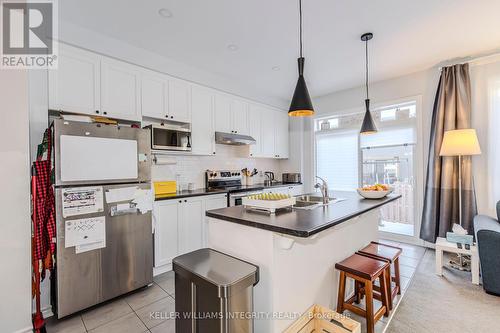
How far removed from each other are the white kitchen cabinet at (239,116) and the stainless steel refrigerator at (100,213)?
181 centimetres

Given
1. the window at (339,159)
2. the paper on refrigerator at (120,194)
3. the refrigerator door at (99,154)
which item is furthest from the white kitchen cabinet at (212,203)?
the window at (339,159)

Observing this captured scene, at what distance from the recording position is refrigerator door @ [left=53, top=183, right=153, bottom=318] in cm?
194

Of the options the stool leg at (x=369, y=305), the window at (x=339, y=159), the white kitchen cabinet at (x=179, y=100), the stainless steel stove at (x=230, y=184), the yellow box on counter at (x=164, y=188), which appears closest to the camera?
the stool leg at (x=369, y=305)

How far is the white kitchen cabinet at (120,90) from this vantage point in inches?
101

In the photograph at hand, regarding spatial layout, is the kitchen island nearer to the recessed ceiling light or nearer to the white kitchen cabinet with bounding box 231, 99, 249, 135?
the recessed ceiling light

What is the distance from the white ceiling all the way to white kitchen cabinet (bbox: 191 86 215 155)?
1.33 feet

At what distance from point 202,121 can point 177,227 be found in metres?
1.62

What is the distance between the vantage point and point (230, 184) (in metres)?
4.17

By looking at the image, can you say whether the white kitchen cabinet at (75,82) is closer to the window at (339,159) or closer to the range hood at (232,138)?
the range hood at (232,138)

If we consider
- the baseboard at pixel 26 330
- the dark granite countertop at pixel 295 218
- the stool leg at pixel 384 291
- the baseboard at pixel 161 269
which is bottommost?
the baseboard at pixel 161 269

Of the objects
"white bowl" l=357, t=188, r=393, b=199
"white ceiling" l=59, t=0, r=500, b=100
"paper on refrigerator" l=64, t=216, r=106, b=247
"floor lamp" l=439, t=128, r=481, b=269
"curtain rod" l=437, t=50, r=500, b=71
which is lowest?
"paper on refrigerator" l=64, t=216, r=106, b=247

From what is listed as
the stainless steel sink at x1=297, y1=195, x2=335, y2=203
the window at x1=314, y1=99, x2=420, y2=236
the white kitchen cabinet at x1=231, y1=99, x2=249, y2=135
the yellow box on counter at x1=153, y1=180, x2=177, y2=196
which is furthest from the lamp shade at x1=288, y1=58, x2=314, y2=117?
the window at x1=314, y1=99, x2=420, y2=236

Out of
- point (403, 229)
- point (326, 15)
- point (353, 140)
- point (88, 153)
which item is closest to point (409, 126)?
point (353, 140)

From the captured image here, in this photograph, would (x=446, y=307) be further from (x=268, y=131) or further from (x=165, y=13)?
(x=165, y=13)
